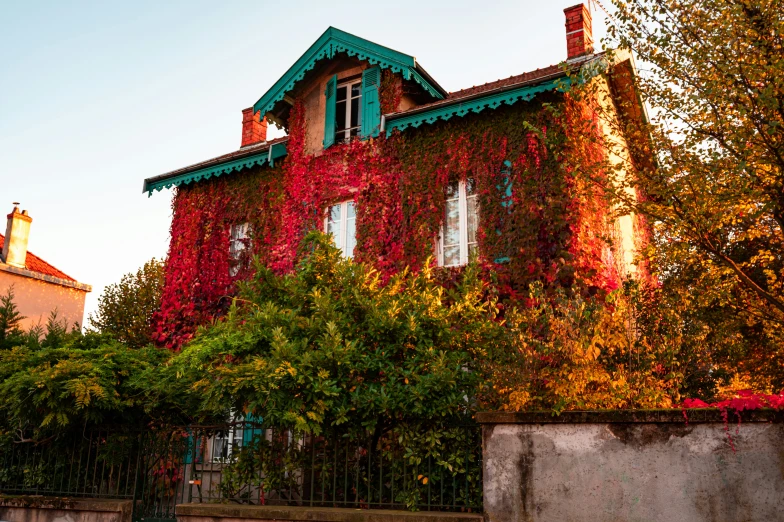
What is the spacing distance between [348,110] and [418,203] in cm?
335

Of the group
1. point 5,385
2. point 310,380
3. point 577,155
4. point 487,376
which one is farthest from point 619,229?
point 5,385

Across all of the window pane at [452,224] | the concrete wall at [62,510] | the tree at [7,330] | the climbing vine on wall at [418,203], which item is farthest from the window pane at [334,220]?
the concrete wall at [62,510]

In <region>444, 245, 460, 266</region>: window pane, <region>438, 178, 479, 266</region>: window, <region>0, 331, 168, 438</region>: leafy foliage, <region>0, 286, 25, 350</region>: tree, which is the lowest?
<region>0, 331, 168, 438</region>: leafy foliage

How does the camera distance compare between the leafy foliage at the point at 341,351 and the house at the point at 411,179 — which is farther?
the house at the point at 411,179

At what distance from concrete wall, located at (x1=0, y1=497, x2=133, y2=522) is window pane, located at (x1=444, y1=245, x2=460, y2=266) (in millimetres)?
6885

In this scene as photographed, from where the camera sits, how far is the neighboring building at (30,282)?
21.7 m

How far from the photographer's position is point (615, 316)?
7492mm

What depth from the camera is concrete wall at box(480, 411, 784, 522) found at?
547cm

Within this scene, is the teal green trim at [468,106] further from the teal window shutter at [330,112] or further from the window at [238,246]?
the window at [238,246]

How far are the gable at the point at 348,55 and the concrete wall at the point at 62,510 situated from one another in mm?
9563

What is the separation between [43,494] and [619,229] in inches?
453

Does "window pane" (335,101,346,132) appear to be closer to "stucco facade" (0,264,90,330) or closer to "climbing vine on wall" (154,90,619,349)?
"climbing vine on wall" (154,90,619,349)

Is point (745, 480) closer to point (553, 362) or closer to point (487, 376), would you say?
point (553, 362)

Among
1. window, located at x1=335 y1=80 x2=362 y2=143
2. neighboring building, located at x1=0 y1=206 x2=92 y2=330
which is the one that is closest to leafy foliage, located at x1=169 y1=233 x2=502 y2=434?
window, located at x1=335 y1=80 x2=362 y2=143
